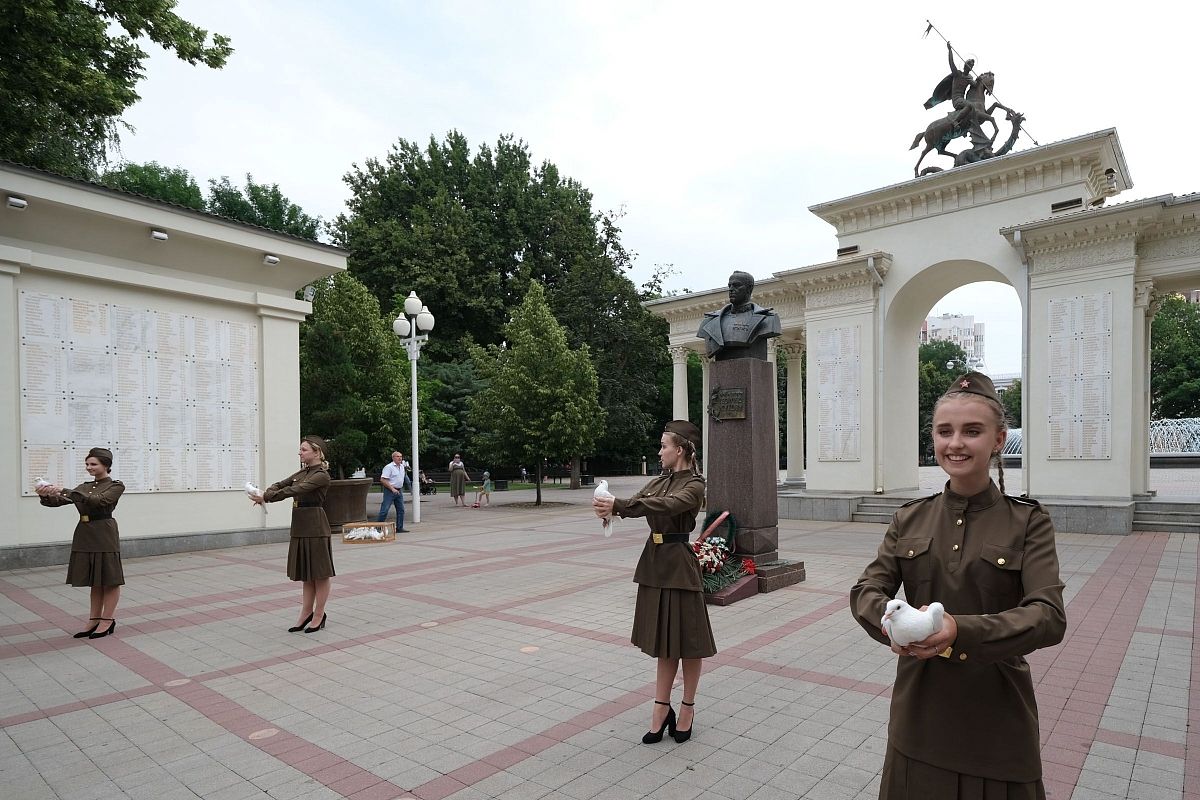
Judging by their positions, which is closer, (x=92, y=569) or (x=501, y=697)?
(x=501, y=697)

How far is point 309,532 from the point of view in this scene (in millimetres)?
7305

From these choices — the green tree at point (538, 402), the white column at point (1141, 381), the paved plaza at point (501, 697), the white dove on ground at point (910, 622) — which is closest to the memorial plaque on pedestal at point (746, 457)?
the paved plaza at point (501, 697)

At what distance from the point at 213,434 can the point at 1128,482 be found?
61.2 feet

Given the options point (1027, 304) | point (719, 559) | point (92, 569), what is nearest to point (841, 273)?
point (1027, 304)

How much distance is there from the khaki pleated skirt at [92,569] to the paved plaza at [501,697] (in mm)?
617

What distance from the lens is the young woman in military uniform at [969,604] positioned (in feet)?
6.55

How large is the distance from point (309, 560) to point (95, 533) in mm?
2163

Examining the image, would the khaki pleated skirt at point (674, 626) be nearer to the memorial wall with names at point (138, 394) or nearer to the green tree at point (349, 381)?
the memorial wall with names at point (138, 394)

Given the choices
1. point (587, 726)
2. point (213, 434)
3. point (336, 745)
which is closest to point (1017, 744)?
point (587, 726)

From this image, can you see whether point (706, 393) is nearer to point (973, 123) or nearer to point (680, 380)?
point (680, 380)

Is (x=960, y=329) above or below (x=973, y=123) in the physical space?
above

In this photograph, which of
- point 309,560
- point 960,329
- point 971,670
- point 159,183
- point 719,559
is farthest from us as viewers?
point 960,329

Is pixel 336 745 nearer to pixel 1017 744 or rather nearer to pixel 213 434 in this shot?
pixel 1017 744

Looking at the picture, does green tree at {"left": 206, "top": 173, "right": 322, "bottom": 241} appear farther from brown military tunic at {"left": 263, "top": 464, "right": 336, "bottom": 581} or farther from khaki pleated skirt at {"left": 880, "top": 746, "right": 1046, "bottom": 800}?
khaki pleated skirt at {"left": 880, "top": 746, "right": 1046, "bottom": 800}
